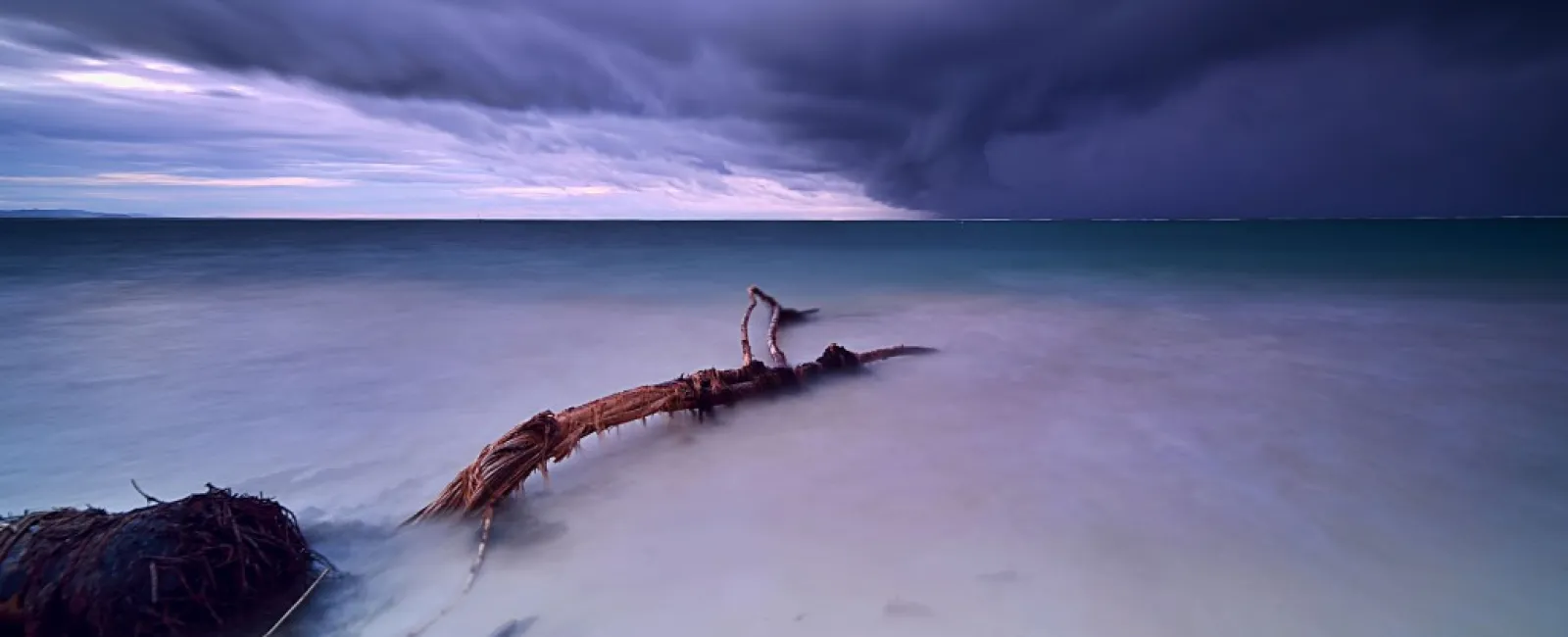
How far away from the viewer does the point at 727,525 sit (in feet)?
12.9

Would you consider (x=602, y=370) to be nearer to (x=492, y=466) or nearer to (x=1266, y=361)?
(x=492, y=466)

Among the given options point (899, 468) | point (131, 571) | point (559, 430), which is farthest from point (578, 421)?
point (131, 571)

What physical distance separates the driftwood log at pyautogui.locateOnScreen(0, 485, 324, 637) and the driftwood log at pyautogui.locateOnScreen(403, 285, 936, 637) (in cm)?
76

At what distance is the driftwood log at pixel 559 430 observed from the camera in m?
3.93

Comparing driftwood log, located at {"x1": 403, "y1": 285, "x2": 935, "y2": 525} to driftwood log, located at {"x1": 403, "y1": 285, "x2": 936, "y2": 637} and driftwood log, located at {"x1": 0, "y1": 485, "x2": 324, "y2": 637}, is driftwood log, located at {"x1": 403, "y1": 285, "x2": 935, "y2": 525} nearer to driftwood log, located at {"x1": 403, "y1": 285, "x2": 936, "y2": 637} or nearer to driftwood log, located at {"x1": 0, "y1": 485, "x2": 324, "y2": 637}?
driftwood log, located at {"x1": 403, "y1": 285, "x2": 936, "y2": 637}

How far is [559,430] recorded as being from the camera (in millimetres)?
4348

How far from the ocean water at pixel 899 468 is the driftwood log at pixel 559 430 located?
0.51 ft

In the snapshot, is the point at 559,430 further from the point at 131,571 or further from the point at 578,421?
the point at 131,571

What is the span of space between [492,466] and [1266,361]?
8825 millimetres

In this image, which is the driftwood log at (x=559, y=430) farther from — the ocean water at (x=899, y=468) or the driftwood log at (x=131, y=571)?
the driftwood log at (x=131, y=571)

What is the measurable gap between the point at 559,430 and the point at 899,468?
7.54ft

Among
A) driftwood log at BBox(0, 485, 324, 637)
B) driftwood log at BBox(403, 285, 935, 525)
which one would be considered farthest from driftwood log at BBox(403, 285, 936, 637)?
driftwood log at BBox(0, 485, 324, 637)

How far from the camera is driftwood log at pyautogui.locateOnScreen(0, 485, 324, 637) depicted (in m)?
2.37

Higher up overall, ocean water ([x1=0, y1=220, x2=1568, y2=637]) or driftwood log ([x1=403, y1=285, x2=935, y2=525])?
driftwood log ([x1=403, y1=285, x2=935, y2=525])
